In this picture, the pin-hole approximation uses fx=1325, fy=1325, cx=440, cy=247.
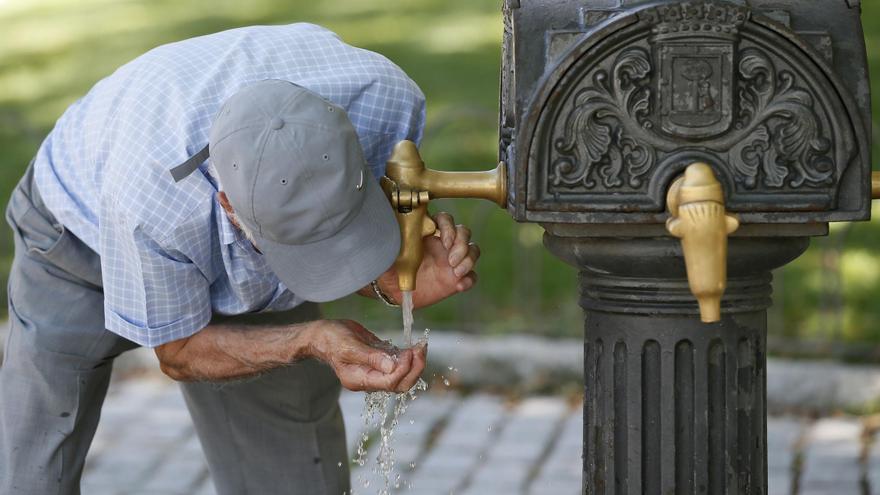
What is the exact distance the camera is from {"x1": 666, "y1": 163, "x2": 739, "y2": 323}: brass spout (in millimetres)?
1838

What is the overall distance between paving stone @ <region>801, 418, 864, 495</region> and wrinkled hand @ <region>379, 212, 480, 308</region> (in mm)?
1627

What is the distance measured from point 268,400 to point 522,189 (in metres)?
1.10

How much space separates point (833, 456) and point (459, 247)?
1955mm

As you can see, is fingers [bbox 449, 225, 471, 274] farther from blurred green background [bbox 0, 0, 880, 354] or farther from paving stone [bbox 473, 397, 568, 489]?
blurred green background [bbox 0, 0, 880, 354]

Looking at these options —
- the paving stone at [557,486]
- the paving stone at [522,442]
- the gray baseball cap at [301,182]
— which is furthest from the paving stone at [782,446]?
the gray baseball cap at [301,182]

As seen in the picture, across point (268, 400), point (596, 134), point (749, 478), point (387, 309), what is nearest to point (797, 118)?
point (596, 134)

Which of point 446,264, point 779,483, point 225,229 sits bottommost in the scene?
point 779,483

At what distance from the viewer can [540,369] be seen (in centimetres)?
440

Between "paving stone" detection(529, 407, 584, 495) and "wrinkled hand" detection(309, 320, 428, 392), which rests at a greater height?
"wrinkled hand" detection(309, 320, 428, 392)

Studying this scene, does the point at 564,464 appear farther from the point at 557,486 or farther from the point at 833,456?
the point at 833,456

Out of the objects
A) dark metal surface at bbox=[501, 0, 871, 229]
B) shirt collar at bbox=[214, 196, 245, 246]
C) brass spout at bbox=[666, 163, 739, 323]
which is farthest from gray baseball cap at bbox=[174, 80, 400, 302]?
brass spout at bbox=[666, 163, 739, 323]

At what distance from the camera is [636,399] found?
2133mm

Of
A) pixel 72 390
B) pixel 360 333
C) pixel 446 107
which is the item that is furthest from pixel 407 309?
pixel 446 107

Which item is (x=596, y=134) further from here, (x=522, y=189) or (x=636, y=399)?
(x=636, y=399)
